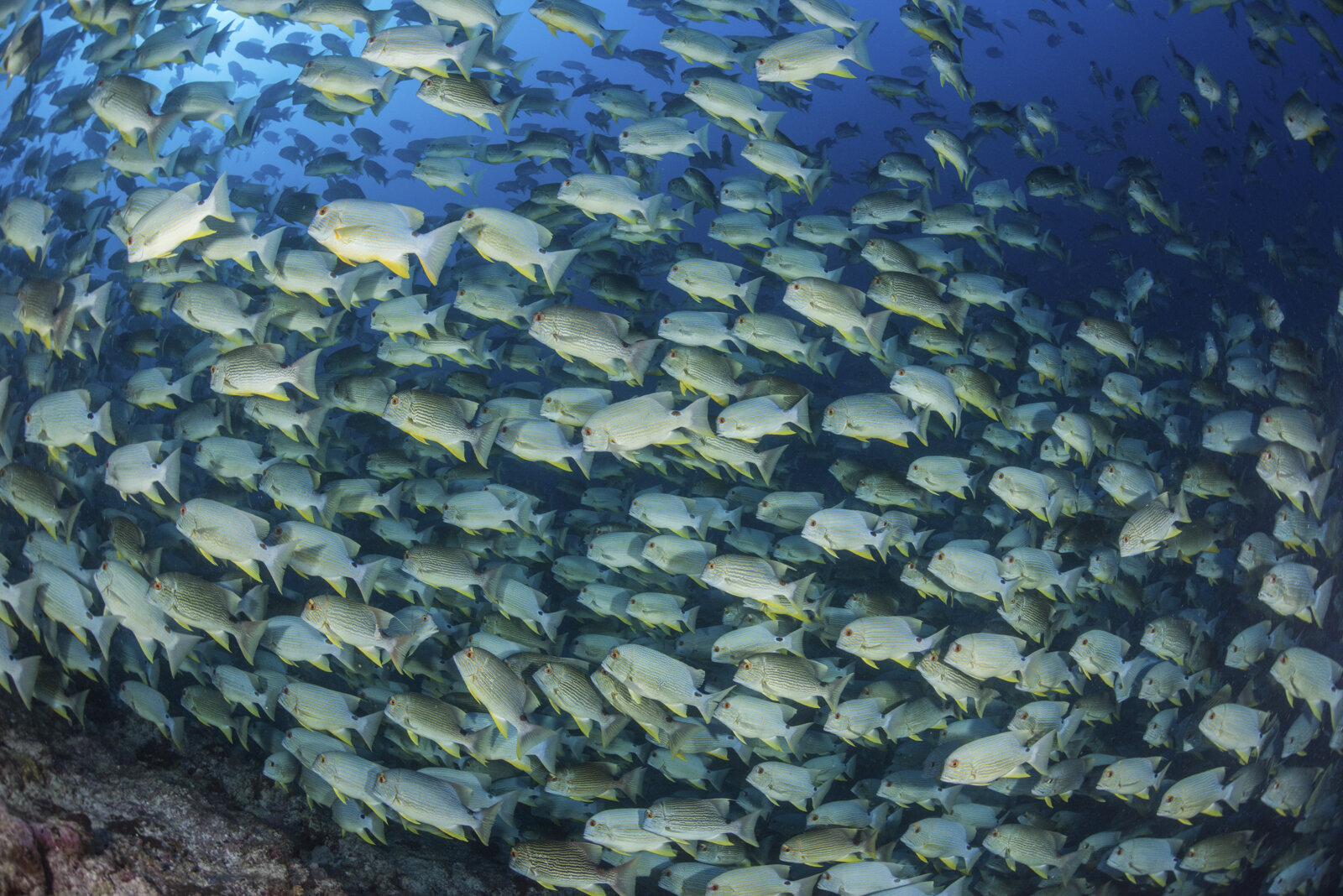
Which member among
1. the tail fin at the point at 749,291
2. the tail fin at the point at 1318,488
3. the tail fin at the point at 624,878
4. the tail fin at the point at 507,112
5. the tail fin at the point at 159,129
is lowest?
the tail fin at the point at 624,878

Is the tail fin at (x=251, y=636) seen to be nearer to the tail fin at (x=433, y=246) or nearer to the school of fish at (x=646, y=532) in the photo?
the school of fish at (x=646, y=532)

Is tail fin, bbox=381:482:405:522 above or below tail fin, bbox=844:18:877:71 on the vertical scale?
below

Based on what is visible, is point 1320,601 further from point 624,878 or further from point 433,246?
point 433,246

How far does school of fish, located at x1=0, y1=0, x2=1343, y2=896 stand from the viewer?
173 inches

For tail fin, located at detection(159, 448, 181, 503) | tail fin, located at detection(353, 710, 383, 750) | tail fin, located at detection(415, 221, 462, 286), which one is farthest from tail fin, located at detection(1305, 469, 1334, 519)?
tail fin, located at detection(159, 448, 181, 503)

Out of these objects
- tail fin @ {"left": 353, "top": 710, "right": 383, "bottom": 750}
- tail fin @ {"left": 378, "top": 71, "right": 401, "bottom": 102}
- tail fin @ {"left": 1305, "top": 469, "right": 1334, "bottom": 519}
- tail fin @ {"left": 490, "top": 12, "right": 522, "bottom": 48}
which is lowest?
tail fin @ {"left": 353, "top": 710, "right": 383, "bottom": 750}

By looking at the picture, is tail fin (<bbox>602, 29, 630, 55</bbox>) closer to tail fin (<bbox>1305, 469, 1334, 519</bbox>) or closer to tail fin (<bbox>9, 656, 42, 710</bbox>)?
tail fin (<bbox>9, 656, 42, 710</bbox>)

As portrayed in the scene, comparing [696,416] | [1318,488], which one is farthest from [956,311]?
[1318,488]

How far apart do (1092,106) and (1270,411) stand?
3649 inches

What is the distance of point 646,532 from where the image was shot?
5.61m

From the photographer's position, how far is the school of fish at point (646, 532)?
4.39 m

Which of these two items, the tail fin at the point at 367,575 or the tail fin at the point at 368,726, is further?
the tail fin at the point at 367,575

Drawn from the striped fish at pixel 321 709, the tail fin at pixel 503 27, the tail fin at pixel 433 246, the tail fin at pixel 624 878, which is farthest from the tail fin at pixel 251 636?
the tail fin at pixel 503 27

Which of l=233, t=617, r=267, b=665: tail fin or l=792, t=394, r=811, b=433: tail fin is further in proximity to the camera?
l=792, t=394, r=811, b=433: tail fin
